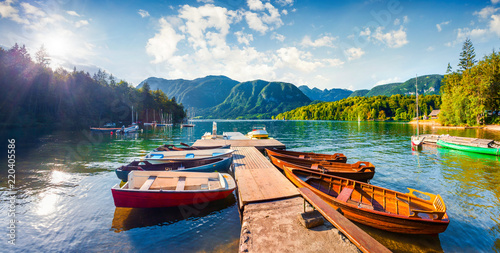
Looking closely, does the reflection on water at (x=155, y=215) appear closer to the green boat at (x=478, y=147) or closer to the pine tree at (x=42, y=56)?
the green boat at (x=478, y=147)

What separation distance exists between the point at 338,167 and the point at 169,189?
33.5 feet

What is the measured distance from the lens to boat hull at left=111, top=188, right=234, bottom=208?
814cm

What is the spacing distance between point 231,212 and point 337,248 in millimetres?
5727

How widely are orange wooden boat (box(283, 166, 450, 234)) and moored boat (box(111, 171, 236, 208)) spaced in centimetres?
415

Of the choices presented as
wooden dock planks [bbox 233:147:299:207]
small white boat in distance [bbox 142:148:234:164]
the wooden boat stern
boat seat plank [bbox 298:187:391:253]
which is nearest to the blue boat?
small white boat in distance [bbox 142:148:234:164]

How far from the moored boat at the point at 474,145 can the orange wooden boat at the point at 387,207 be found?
22.6 m

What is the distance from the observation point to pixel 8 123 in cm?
5597

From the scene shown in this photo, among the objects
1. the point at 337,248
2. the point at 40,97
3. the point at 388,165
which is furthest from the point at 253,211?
the point at 40,97

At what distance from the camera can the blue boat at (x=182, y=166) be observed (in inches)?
452

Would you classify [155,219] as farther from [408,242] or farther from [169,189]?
[408,242]

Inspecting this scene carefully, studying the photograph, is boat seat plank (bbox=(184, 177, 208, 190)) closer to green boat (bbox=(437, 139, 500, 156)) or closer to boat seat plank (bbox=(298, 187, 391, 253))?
boat seat plank (bbox=(298, 187, 391, 253))

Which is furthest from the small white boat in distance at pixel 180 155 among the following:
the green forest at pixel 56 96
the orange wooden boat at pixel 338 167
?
the green forest at pixel 56 96

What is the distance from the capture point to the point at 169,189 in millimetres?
9688

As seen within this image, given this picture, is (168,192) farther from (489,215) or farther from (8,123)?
(8,123)
